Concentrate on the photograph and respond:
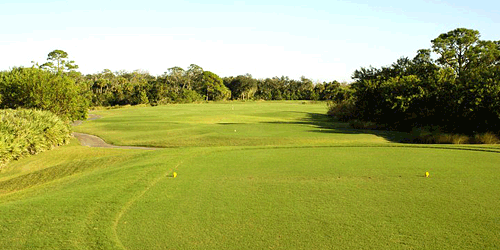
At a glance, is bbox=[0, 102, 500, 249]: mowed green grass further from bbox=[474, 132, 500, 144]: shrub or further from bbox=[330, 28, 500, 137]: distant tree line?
bbox=[330, 28, 500, 137]: distant tree line

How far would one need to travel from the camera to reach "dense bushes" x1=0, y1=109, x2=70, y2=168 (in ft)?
64.4

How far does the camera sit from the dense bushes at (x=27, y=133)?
1962cm

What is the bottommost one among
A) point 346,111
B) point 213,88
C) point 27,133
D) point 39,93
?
point 27,133

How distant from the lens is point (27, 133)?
22.0m

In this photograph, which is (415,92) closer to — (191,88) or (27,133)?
(27,133)

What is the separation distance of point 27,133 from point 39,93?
12376 millimetres

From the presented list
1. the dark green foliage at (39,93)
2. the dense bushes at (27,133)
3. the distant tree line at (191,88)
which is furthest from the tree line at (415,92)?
the distant tree line at (191,88)

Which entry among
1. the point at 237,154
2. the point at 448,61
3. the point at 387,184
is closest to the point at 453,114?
the point at 237,154

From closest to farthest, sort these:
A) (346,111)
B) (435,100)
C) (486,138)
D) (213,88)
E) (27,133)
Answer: (27,133) → (486,138) → (435,100) → (346,111) → (213,88)

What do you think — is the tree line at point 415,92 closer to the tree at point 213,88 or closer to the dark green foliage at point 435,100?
the dark green foliage at point 435,100

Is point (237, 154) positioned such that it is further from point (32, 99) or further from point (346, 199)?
point (32, 99)

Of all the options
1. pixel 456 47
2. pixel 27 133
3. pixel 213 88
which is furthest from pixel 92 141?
pixel 213 88

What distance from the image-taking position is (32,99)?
32.8 meters

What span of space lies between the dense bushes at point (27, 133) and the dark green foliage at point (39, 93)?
6062 mm
